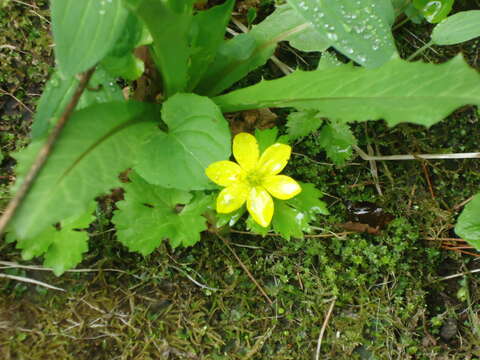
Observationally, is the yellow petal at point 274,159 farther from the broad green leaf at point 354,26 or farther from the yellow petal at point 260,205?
the broad green leaf at point 354,26

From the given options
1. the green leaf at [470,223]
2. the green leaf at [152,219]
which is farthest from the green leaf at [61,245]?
the green leaf at [470,223]

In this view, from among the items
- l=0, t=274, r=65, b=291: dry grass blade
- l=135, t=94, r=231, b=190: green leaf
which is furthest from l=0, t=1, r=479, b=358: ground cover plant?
l=0, t=274, r=65, b=291: dry grass blade

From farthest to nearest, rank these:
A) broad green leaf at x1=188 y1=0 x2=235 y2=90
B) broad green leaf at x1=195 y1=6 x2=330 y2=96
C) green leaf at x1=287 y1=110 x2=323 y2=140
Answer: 1. green leaf at x1=287 y1=110 x2=323 y2=140
2. broad green leaf at x1=195 y1=6 x2=330 y2=96
3. broad green leaf at x1=188 y1=0 x2=235 y2=90

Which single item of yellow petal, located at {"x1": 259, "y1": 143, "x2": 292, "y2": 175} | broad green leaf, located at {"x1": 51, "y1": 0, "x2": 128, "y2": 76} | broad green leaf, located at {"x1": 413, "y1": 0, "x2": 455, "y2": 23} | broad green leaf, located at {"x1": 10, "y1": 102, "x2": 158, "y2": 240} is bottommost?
yellow petal, located at {"x1": 259, "y1": 143, "x2": 292, "y2": 175}

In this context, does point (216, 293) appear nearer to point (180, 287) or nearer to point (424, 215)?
point (180, 287)

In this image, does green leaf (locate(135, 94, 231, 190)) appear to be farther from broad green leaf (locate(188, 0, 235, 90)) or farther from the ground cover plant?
broad green leaf (locate(188, 0, 235, 90))

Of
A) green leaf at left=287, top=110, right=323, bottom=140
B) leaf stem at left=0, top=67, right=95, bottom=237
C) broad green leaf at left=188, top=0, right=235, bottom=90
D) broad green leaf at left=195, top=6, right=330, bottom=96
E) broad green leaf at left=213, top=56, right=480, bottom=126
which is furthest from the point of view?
green leaf at left=287, top=110, right=323, bottom=140

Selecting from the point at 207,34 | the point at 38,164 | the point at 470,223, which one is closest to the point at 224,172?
the point at 207,34

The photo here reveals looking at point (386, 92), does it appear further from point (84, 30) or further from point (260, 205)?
point (84, 30)
